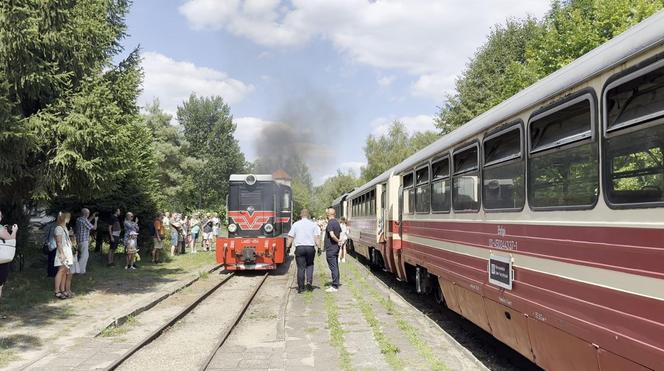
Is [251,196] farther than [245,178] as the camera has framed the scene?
Yes

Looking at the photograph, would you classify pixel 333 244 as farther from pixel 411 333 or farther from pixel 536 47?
pixel 536 47

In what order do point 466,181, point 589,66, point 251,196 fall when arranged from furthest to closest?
point 251,196 → point 466,181 → point 589,66

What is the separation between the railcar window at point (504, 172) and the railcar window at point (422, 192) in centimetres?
279

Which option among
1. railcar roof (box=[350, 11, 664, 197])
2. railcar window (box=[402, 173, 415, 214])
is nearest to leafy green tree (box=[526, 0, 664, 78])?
railcar window (box=[402, 173, 415, 214])

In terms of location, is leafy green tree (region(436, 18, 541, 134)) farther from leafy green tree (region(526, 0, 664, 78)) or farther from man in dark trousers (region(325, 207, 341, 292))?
man in dark trousers (region(325, 207, 341, 292))

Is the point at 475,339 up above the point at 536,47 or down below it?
below

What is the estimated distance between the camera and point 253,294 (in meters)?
11.8

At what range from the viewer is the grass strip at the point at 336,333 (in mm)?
6296

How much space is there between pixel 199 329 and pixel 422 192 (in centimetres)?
421

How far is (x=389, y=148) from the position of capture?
6000 cm

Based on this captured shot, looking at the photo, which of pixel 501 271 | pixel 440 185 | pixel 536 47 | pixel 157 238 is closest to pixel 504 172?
pixel 501 271

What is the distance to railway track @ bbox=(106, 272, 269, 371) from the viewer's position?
652 cm

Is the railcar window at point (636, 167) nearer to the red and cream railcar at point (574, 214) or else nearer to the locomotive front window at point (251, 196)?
the red and cream railcar at point (574, 214)

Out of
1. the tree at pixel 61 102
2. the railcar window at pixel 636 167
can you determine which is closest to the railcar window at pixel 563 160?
the railcar window at pixel 636 167
